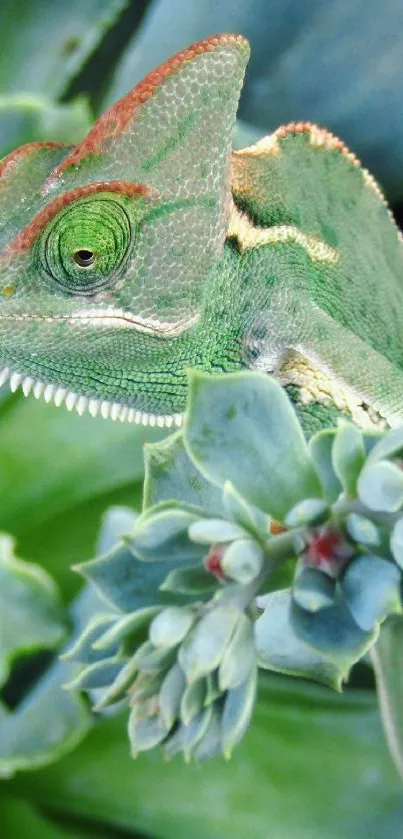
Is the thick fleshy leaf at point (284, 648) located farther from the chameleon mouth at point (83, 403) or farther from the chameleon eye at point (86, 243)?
the chameleon mouth at point (83, 403)

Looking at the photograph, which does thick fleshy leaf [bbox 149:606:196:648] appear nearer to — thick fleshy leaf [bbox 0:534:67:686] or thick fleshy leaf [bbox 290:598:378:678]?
thick fleshy leaf [bbox 290:598:378:678]

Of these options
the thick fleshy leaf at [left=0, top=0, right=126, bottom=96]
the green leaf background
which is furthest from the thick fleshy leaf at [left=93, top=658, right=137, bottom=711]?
the thick fleshy leaf at [left=0, top=0, right=126, bottom=96]

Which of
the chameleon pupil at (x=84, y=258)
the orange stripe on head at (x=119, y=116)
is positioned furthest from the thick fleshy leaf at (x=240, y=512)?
the orange stripe on head at (x=119, y=116)

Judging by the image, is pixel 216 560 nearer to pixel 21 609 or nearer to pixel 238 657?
pixel 238 657

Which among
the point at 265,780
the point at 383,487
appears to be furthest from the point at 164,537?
the point at 265,780

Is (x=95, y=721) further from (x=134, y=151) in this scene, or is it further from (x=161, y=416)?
(x=134, y=151)

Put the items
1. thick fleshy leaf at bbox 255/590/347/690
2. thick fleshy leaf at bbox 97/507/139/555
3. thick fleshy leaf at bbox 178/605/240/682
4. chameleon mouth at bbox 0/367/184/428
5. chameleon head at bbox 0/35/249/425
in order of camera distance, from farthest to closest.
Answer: chameleon mouth at bbox 0/367/184/428 < chameleon head at bbox 0/35/249/425 < thick fleshy leaf at bbox 97/507/139/555 < thick fleshy leaf at bbox 255/590/347/690 < thick fleshy leaf at bbox 178/605/240/682
